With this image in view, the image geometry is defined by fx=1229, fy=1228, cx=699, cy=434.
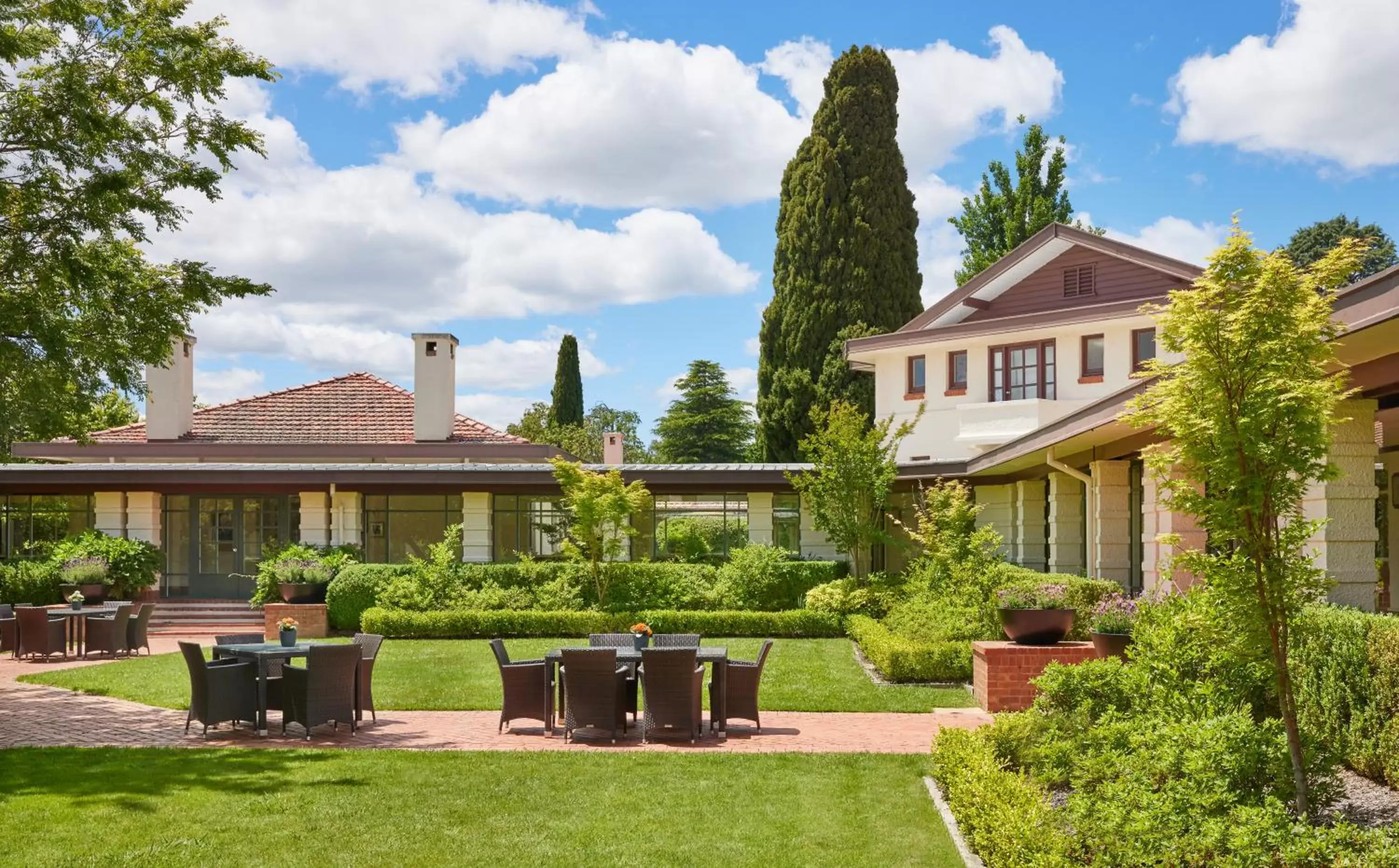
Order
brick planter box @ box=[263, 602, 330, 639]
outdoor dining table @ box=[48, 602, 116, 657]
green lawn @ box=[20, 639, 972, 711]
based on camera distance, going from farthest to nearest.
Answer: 1. brick planter box @ box=[263, 602, 330, 639]
2. outdoor dining table @ box=[48, 602, 116, 657]
3. green lawn @ box=[20, 639, 972, 711]

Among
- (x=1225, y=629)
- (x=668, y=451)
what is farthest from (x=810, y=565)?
Answer: (x=668, y=451)

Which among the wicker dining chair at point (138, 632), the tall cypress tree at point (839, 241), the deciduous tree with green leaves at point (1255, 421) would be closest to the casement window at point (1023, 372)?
the tall cypress tree at point (839, 241)

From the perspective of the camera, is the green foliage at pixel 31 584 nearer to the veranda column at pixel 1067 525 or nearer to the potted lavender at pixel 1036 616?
the veranda column at pixel 1067 525

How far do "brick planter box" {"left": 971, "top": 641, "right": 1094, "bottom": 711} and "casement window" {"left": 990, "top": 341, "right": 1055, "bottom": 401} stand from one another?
14.2 meters

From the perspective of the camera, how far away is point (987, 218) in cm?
4381

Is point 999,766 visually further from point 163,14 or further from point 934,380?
point 934,380

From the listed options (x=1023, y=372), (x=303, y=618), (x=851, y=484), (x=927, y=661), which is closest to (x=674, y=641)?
(x=927, y=661)

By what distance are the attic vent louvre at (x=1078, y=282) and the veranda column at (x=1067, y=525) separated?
23.5 feet

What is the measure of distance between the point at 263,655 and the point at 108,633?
8626 mm

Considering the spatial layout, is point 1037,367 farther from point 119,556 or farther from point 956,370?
point 119,556

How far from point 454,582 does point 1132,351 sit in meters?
14.2

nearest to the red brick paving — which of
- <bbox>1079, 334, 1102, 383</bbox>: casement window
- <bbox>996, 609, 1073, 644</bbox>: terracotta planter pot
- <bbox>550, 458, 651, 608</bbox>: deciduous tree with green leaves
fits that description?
<bbox>996, 609, 1073, 644</bbox>: terracotta planter pot

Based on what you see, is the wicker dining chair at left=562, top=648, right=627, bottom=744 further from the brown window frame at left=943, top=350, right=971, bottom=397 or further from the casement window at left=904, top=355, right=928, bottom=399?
the casement window at left=904, top=355, right=928, bottom=399

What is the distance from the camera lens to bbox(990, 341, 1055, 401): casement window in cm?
2639
